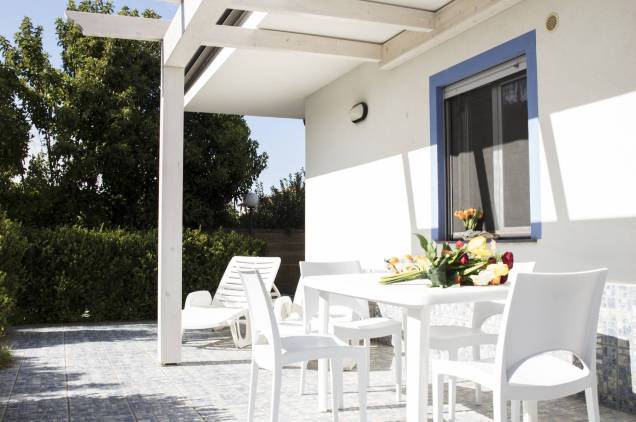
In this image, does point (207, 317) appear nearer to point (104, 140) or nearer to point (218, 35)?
point (218, 35)

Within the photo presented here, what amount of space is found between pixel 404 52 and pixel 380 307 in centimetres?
254

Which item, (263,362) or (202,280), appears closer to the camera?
(263,362)

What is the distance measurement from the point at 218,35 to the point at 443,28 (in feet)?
6.38

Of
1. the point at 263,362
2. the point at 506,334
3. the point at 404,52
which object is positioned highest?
the point at 404,52

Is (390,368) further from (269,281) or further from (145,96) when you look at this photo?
(145,96)

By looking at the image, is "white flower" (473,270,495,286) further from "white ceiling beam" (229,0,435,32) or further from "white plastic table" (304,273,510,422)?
"white ceiling beam" (229,0,435,32)

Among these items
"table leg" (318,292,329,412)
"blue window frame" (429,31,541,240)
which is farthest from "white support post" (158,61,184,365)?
"blue window frame" (429,31,541,240)

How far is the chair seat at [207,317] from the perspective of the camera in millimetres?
6152

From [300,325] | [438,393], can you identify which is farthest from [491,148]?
[438,393]

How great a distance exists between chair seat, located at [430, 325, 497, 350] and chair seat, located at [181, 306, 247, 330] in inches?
112

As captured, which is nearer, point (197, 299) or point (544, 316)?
point (544, 316)

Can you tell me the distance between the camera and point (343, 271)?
464 centimetres

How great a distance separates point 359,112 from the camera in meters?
7.16

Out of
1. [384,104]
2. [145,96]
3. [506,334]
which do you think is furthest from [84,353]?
[145,96]
